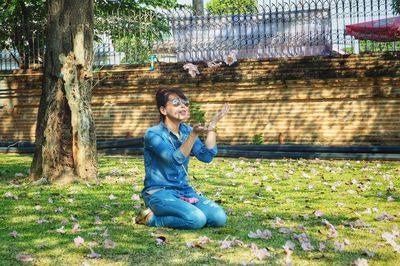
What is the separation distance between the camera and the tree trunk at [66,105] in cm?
891

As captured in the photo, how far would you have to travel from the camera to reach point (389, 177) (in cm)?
933

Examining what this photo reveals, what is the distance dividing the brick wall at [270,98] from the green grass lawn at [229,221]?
125 inches

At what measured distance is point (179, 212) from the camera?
218 inches

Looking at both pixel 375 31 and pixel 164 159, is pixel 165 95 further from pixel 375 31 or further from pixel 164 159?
pixel 375 31

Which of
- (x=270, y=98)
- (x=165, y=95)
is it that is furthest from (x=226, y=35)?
(x=165, y=95)

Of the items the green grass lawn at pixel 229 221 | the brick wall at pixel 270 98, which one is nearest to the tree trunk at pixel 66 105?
the green grass lawn at pixel 229 221

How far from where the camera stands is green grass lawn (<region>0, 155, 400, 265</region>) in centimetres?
453

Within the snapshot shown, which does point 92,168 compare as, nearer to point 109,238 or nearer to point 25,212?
point 25,212

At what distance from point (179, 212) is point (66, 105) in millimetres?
3917

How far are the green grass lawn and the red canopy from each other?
4989mm

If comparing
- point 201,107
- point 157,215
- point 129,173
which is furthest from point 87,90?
point 201,107

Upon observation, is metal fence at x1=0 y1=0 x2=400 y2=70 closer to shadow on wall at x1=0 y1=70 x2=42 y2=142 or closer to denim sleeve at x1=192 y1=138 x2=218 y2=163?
shadow on wall at x1=0 y1=70 x2=42 y2=142

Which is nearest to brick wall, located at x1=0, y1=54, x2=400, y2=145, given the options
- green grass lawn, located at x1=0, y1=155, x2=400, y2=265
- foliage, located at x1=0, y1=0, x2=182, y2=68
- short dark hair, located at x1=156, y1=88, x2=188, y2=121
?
foliage, located at x1=0, y1=0, x2=182, y2=68

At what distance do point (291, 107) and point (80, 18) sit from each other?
6306 millimetres
